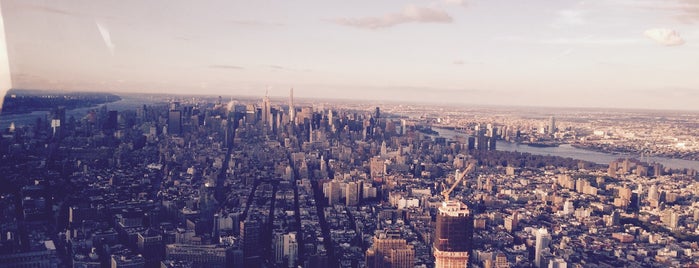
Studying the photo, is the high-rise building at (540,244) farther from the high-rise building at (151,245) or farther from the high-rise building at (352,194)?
the high-rise building at (151,245)

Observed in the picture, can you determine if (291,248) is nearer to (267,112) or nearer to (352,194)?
(352,194)

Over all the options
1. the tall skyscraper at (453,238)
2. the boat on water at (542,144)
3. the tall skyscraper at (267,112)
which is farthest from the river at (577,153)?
the tall skyscraper at (267,112)

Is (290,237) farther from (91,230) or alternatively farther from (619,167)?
(619,167)

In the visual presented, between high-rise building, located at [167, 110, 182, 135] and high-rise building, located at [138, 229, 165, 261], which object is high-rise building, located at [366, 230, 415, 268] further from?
high-rise building, located at [167, 110, 182, 135]

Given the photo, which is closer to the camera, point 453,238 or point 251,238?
point 453,238

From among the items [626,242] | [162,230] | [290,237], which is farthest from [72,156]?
[626,242]

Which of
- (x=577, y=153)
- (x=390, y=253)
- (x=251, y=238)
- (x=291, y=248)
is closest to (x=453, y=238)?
(x=390, y=253)

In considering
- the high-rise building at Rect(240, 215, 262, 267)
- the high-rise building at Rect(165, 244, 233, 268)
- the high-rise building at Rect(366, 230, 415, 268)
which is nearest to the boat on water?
the high-rise building at Rect(366, 230, 415, 268)
